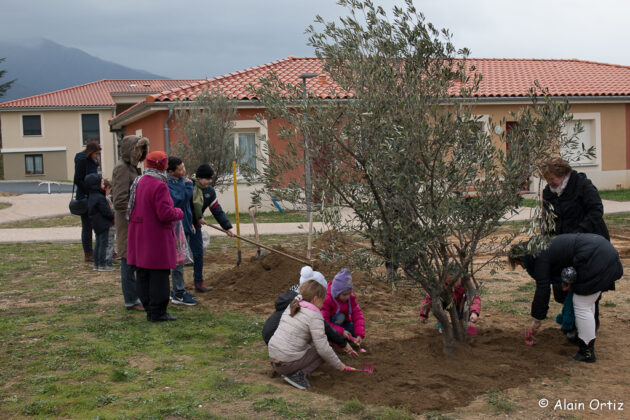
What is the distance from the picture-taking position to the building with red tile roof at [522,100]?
19531 millimetres

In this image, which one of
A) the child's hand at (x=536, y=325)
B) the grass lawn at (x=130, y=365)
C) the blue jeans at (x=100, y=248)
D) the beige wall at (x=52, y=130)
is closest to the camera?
the grass lawn at (x=130, y=365)

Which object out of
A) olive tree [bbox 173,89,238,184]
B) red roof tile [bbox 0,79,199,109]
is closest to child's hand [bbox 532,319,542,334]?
olive tree [bbox 173,89,238,184]

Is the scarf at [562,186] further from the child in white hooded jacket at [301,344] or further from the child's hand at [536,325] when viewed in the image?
the child in white hooded jacket at [301,344]

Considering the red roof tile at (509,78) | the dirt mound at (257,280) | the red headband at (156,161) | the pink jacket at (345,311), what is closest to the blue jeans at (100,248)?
the dirt mound at (257,280)

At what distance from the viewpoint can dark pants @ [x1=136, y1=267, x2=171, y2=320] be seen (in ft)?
20.5

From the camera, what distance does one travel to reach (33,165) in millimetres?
47438

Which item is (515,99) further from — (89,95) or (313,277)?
(89,95)

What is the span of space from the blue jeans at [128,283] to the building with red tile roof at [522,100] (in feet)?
40.2

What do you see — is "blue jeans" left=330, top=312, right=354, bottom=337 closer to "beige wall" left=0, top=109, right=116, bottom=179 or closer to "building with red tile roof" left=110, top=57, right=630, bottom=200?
"building with red tile roof" left=110, top=57, right=630, bottom=200

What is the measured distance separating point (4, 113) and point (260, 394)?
48.0 metres

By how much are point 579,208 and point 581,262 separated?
562 mm

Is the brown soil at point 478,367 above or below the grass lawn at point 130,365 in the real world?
below

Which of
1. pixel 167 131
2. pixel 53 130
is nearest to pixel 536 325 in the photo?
pixel 167 131

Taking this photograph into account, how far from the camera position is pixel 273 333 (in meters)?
4.95
